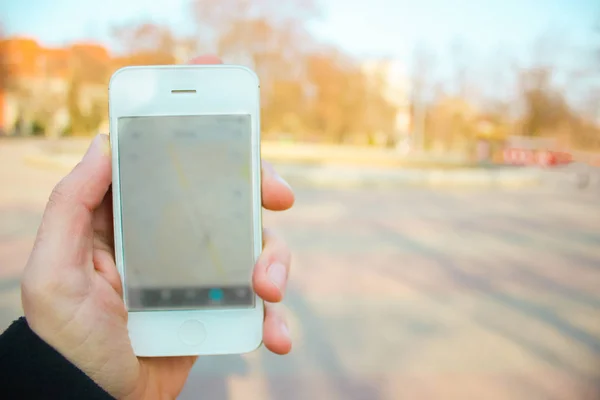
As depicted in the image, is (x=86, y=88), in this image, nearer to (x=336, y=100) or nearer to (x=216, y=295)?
(x=336, y=100)

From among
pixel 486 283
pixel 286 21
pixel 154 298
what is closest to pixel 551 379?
pixel 486 283

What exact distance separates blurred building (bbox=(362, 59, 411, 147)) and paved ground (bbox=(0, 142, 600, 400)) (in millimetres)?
19800

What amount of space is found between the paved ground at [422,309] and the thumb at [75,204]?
5.17 ft

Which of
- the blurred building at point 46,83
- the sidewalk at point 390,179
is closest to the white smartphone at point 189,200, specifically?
the sidewalk at point 390,179

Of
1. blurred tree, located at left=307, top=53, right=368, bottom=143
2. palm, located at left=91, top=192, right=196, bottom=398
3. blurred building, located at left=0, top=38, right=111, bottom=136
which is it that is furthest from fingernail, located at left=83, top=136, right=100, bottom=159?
blurred tree, located at left=307, top=53, right=368, bottom=143

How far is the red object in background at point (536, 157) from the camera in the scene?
17.6 metres

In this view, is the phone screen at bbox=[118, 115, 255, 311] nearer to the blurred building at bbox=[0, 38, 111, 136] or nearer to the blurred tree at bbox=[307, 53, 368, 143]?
the blurred building at bbox=[0, 38, 111, 136]

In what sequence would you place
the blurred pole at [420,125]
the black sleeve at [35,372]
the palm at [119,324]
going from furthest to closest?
1. the blurred pole at [420,125]
2. the palm at [119,324]
3. the black sleeve at [35,372]

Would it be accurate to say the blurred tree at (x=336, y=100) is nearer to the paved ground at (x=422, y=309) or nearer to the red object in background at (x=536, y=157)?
the red object in background at (x=536, y=157)

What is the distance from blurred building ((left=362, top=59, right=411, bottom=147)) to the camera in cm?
2671

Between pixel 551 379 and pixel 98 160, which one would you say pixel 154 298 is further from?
pixel 551 379

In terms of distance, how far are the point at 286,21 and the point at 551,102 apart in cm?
1154

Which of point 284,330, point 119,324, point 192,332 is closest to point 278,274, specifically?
point 284,330

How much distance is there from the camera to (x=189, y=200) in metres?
1.25
